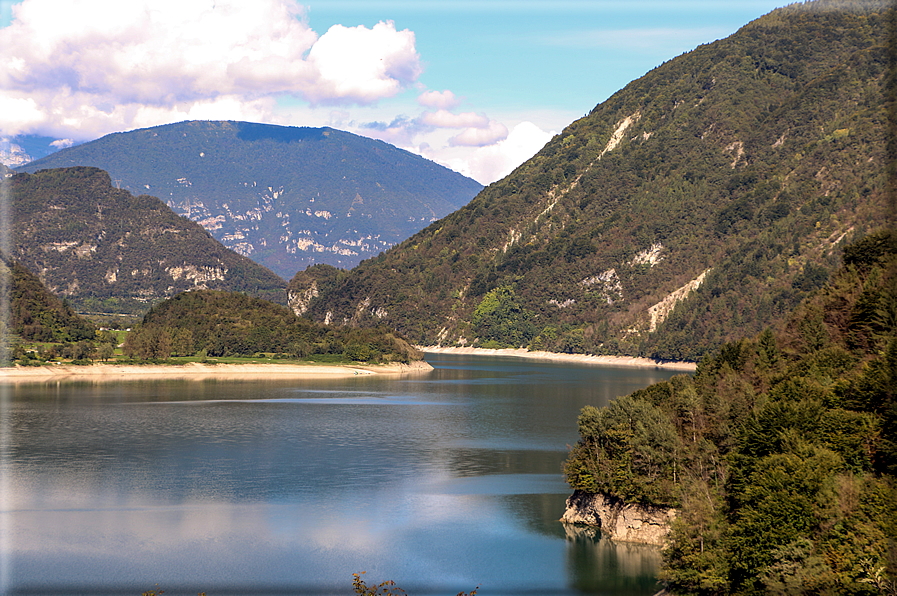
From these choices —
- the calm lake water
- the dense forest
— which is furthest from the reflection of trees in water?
the dense forest

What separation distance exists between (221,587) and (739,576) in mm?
29943

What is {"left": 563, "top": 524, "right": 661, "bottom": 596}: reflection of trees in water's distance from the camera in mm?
54562

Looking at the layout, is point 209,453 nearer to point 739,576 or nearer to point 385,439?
point 385,439

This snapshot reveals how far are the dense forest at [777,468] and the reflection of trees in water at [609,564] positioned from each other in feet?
11.5

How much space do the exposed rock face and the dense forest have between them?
948 millimetres

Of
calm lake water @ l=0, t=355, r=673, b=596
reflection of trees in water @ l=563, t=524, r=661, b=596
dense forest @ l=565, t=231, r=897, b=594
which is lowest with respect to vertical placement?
reflection of trees in water @ l=563, t=524, r=661, b=596

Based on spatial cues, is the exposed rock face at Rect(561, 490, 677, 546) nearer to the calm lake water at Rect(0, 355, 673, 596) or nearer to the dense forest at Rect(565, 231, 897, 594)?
the dense forest at Rect(565, 231, 897, 594)

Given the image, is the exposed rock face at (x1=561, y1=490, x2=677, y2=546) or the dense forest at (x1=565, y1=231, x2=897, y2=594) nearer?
the dense forest at (x1=565, y1=231, x2=897, y2=594)

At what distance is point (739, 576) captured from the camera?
47.2 metres

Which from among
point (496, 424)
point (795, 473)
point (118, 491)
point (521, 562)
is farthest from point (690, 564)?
point (496, 424)

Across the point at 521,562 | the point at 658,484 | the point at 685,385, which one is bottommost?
the point at 521,562

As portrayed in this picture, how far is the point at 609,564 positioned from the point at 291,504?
29.2 meters

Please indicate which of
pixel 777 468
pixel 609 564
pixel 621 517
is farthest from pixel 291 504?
pixel 777 468

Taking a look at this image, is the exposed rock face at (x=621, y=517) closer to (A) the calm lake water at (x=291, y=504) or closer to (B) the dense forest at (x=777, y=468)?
(B) the dense forest at (x=777, y=468)
